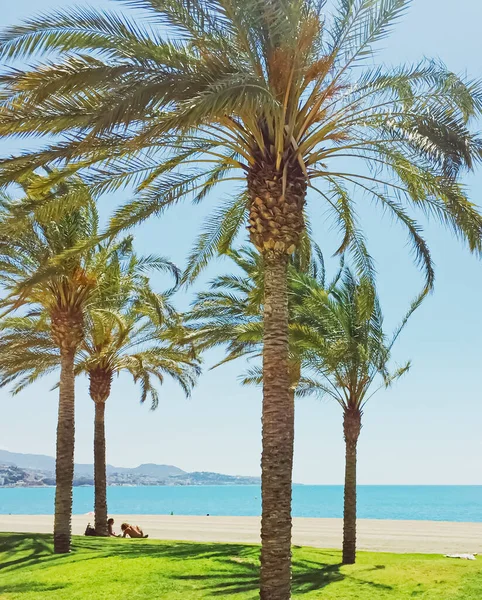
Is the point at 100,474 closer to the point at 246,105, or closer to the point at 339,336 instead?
the point at 339,336

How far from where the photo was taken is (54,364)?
24375 millimetres

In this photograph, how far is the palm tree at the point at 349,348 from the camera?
52.6 ft

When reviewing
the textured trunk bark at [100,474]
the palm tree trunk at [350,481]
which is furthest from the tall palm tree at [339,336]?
the textured trunk bark at [100,474]

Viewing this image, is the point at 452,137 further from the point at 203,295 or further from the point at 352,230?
the point at 203,295

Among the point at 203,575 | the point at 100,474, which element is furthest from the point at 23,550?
the point at 100,474

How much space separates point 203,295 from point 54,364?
20.6ft

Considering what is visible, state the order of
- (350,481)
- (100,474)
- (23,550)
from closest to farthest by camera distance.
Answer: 1. (23,550)
2. (350,481)
3. (100,474)

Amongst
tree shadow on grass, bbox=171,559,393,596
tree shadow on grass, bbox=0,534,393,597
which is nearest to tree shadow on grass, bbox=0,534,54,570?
tree shadow on grass, bbox=0,534,393,597

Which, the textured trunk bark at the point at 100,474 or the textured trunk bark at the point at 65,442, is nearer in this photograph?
the textured trunk bark at the point at 65,442

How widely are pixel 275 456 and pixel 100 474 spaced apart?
48.5 feet

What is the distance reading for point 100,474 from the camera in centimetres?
2373

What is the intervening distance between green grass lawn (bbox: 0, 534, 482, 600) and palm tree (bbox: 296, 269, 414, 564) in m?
2.06

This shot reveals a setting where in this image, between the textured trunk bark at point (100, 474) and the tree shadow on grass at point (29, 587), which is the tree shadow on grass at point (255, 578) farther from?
the textured trunk bark at point (100, 474)

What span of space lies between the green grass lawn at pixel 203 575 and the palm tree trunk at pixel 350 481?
0.43m
